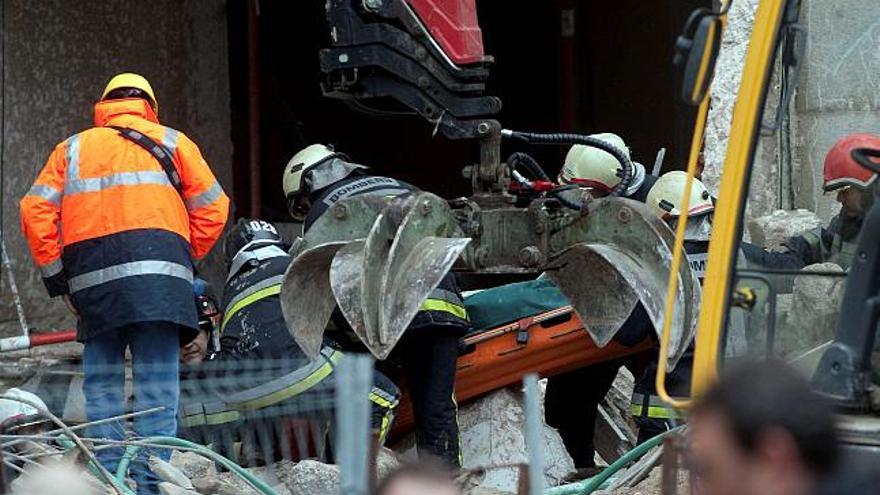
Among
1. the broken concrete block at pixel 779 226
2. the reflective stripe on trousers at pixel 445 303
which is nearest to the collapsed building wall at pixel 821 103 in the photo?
the broken concrete block at pixel 779 226

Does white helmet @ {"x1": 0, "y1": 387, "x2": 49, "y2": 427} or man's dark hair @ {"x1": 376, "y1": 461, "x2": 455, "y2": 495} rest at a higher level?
man's dark hair @ {"x1": 376, "y1": 461, "x2": 455, "y2": 495}

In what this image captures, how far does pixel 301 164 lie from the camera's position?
729 cm

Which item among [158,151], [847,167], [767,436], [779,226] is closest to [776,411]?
[767,436]

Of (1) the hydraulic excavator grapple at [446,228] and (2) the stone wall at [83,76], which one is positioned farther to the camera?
(2) the stone wall at [83,76]

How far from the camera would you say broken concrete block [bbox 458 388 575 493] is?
7301mm

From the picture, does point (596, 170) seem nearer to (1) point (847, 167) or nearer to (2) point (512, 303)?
(2) point (512, 303)

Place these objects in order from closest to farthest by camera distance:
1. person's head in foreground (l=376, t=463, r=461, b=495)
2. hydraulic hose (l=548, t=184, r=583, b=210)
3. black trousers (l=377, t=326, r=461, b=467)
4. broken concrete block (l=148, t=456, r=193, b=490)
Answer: person's head in foreground (l=376, t=463, r=461, b=495) → broken concrete block (l=148, t=456, r=193, b=490) → hydraulic hose (l=548, t=184, r=583, b=210) → black trousers (l=377, t=326, r=461, b=467)

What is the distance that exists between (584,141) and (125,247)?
5.64ft

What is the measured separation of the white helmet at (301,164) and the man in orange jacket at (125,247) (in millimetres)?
651

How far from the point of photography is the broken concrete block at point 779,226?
4750 mm

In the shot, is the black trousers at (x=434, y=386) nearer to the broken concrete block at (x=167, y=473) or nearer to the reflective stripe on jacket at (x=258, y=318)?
the reflective stripe on jacket at (x=258, y=318)

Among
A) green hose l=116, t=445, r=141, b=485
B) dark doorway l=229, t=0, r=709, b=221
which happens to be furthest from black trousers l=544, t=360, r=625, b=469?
dark doorway l=229, t=0, r=709, b=221

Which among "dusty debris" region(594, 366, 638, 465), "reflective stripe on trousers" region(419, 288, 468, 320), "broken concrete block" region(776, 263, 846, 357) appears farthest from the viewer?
"dusty debris" region(594, 366, 638, 465)

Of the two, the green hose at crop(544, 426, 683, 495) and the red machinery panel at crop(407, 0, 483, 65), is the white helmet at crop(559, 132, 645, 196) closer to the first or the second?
the red machinery panel at crop(407, 0, 483, 65)
